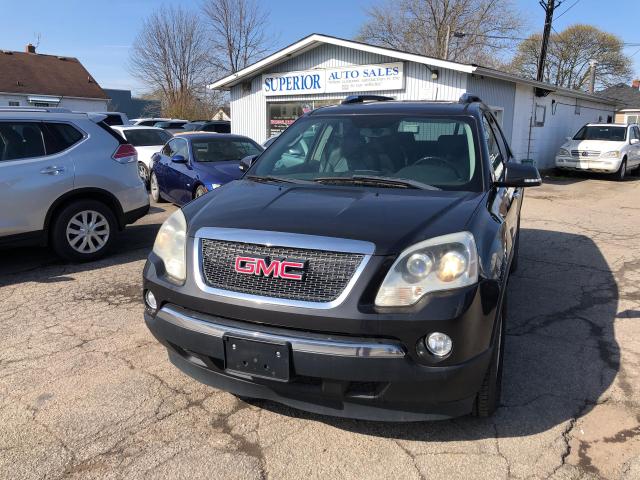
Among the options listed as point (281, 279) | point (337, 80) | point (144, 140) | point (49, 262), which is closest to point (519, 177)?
point (281, 279)

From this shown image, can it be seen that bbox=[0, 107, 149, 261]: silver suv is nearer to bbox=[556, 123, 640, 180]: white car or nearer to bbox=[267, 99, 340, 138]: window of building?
bbox=[267, 99, 340, 138]: window of building

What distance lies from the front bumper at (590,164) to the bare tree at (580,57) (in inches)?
1227

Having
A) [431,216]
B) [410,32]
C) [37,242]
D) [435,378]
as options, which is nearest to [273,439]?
[435,378]

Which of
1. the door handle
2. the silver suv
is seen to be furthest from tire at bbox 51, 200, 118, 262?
the door handle

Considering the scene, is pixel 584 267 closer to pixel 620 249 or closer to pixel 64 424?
pixel 620 249

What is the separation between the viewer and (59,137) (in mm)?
5867

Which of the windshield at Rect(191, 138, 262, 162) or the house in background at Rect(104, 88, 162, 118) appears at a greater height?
the house in background at Rect(104, 88, 162, 118)

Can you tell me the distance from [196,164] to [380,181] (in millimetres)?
6071

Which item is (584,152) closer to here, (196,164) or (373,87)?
(373,87)

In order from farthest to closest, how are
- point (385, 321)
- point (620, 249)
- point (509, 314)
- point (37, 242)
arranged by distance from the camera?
1. point (620, 249)
2. point (37, 242)
3. point (509, 314)
4. point (385, 321)

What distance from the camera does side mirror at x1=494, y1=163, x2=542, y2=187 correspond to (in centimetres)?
340

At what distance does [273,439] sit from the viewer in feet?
8.89

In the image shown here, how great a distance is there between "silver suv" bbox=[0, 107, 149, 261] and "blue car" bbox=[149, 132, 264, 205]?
6.38 ft

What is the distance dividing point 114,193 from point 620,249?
6.65 m
